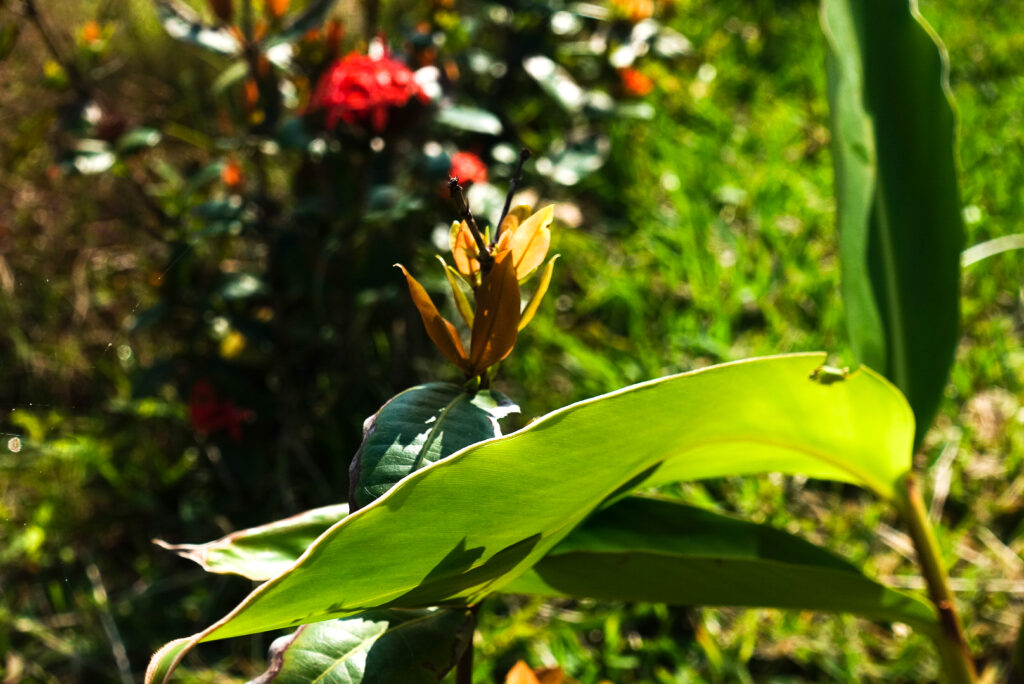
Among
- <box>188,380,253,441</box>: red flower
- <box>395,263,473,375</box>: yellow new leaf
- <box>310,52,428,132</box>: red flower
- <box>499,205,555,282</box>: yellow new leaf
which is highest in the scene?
<box>310,52,428,132</box>: red flower

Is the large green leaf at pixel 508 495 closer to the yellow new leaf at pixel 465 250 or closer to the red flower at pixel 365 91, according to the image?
the yellow new leaf at pixel 465 250

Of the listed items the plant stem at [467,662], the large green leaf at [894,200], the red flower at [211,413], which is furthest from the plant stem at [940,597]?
the red flower at [211,413]

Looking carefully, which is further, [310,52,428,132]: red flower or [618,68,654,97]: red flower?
[618,68,654,97]: red flower

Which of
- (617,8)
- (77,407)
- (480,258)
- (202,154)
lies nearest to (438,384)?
(480,258)

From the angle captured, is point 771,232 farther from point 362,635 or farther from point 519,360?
point 362,635

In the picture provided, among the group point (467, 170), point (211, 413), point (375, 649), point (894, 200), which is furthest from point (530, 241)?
point (211, 413)

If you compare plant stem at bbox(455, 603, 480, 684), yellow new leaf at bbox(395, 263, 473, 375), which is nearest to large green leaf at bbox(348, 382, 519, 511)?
yellow new leaf at bbox(395, 263, 473, 375)

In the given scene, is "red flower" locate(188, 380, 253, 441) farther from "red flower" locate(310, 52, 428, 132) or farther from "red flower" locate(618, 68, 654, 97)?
"red flower" locate(618, 68, 654, 97)
